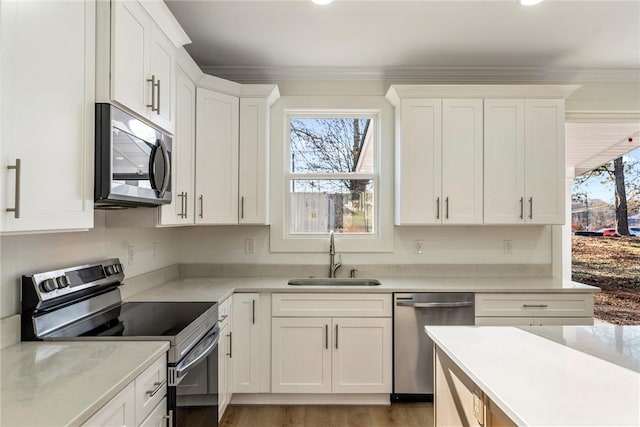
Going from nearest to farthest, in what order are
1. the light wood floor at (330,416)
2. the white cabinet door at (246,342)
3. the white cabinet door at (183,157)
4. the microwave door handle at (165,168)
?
1. the microwave door handle at (165,168)
2. the white cabinet door at (183,157)
3. the light wood floor at (330,416)
4. the white cabinet door at (246,342)

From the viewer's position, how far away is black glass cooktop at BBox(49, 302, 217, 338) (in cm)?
162

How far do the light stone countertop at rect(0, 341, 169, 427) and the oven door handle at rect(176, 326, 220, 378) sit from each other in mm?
159

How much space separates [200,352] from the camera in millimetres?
1846

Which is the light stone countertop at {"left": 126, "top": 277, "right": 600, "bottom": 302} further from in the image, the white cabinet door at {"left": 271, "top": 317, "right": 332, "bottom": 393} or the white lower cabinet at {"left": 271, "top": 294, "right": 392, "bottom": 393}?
the white cabinet door at {"left": 271, "top": 317, "right": 332, "bottom": 393}

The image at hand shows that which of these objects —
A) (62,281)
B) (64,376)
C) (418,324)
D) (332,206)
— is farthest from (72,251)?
(418,324)

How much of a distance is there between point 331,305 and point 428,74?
6.81 ft

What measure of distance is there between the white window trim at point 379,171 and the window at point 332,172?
0.10 meters

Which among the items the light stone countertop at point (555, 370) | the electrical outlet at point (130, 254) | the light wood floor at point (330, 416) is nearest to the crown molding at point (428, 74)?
the electrical outlet at point (130, 254)

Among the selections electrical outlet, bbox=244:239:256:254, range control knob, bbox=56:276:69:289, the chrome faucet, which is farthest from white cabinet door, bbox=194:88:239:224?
range control knob, bbox=56:276:69:289

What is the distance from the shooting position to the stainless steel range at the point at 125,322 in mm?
1540

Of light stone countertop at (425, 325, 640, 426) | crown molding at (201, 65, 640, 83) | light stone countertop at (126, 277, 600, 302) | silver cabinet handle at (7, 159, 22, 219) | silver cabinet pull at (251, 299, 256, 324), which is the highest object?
crown molding at (201, 65, 640, 83)

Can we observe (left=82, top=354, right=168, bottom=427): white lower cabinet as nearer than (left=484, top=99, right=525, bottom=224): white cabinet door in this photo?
Yes

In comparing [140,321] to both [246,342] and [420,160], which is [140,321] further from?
[420,160]

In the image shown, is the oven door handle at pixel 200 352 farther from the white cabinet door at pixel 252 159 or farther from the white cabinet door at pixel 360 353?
the white cabinet door at pixel 252 159
